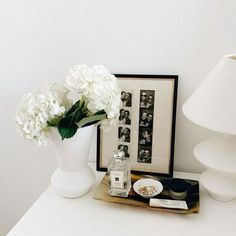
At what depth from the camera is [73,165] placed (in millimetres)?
993

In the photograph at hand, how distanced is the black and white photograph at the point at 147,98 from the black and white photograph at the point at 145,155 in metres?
0.15

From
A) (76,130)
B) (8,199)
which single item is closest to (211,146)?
(76,130)

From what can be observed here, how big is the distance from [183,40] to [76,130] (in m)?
0.45

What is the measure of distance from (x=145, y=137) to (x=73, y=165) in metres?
0.27

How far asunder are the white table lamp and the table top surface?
0.23ft

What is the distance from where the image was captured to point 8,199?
144 centimetres

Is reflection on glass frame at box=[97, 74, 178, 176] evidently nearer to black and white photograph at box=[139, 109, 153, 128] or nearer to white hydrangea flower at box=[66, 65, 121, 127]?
black and white photograph at box=[139, 109, 153, 128]

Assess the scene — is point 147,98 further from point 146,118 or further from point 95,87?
point 95,87

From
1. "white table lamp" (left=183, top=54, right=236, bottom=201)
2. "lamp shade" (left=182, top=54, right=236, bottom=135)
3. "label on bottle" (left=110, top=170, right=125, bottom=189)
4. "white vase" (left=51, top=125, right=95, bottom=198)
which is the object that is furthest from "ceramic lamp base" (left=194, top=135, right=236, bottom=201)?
"white vase" (left=51, top=125, right=95, bottom=198)

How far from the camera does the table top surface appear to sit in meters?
0.89

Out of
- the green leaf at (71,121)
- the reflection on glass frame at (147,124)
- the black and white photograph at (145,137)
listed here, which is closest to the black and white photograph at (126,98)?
the reflection on glass frame at (147,124)

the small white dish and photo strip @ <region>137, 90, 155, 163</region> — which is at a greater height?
photo strip @ <region>137, 90, 155, 163</region>

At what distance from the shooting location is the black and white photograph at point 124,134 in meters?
1.13

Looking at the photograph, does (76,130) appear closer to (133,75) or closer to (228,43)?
(133,75)
